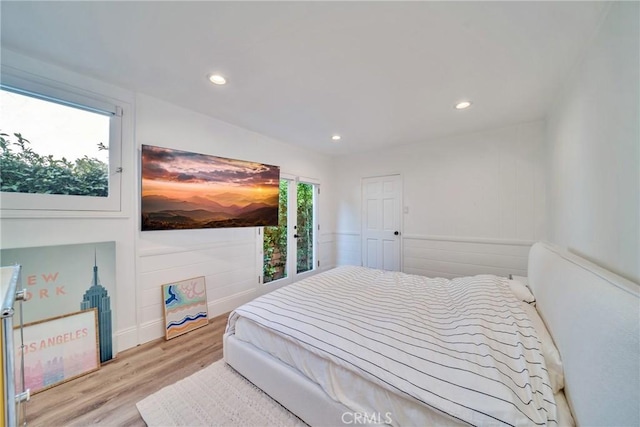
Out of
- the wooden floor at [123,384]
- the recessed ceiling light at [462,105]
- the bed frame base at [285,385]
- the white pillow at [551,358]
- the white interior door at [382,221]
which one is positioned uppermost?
the recessed ceiling light at [462,105]

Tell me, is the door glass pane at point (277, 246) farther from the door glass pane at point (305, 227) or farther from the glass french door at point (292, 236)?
the door glass pane at point (305, 227)

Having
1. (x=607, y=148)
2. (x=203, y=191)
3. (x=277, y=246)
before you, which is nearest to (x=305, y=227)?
(x=277, y=246)

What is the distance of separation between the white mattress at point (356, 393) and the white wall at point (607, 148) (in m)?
0.91

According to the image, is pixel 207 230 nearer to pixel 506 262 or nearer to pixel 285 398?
pixel 285 398

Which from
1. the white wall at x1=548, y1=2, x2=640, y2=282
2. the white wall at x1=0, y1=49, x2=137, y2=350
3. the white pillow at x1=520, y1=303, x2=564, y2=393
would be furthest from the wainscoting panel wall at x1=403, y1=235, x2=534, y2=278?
the white wall at x1=0, y1=49, x2=137, y2=350

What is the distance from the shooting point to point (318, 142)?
3.86 metres

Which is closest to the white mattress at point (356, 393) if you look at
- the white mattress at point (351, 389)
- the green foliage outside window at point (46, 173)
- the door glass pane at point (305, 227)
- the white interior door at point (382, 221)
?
the white mattress at point (351, 389)

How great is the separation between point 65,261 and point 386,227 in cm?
409

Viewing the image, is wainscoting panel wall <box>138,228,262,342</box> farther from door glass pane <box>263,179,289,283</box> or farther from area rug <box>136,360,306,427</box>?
area rug <box>136,360,306,427</box>

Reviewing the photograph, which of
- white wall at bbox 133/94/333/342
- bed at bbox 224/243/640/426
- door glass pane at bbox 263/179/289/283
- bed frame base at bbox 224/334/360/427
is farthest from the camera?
door glass pane at bbox 263/179/289/283

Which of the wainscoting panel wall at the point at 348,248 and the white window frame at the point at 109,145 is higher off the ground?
the white window frame at the point at 109,145

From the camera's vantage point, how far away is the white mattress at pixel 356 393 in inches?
40.7

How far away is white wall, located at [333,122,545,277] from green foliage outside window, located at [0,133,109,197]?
3.84 meters

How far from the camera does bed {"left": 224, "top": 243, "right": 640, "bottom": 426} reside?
2.75 feet
